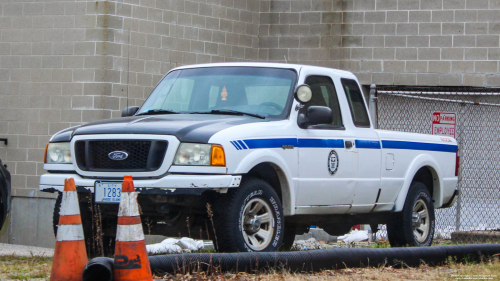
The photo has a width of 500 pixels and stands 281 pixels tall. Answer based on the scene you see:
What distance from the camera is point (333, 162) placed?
24.6ft

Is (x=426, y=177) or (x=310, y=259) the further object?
(x=426, y=177)

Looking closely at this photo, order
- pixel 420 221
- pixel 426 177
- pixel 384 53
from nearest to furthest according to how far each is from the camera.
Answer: pixel 420 221 < pixel 426 177 < pixel 384 53

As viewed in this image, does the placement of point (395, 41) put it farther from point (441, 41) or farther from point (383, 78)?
point (441, 41)

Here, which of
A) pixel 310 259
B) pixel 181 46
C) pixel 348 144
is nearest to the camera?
pixel 310 259

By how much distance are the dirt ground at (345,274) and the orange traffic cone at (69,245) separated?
0.62 meters

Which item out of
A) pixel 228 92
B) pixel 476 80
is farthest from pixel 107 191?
pixel 476 80

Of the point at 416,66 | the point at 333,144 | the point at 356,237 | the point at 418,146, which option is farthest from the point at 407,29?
the point at 333,144

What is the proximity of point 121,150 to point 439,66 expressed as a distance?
8.90 metres

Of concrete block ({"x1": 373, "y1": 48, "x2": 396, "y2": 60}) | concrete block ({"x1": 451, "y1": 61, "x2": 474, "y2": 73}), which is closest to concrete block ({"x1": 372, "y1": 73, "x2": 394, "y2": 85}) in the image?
concrete block ({"x1": 373, "y1": 48, "x2": 396, "y2": 60})

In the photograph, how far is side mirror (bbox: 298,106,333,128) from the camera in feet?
23.2

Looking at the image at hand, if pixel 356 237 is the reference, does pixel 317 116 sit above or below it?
above

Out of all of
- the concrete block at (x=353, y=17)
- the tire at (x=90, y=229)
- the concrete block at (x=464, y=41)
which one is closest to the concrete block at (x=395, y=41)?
the concrete block at (x=353, y=17)

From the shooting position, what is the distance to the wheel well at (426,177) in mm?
9242

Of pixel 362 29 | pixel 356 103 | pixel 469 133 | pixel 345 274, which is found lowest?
pixel 345 274
